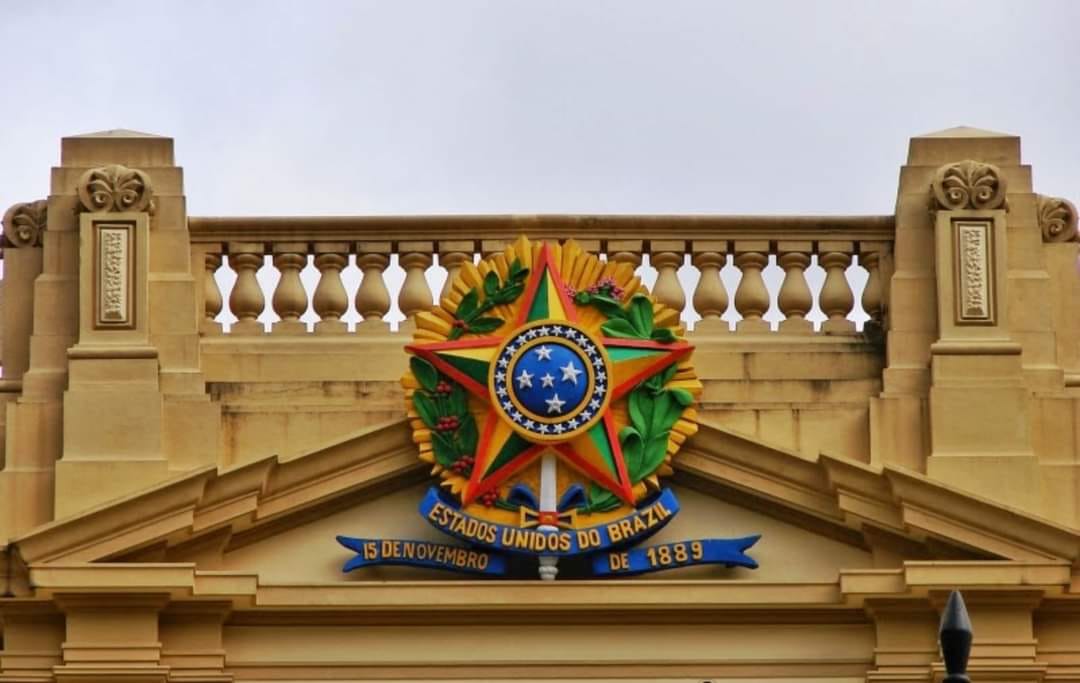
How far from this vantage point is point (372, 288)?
23.7 m

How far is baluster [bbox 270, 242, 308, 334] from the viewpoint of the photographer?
23.6 meters

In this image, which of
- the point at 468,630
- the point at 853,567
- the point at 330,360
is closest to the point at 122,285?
the point at 330,360

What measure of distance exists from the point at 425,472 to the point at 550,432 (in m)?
0.94

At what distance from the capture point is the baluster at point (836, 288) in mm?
23594

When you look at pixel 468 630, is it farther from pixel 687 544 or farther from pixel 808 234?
pixel 808 234

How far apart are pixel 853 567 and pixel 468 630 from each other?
260 cm

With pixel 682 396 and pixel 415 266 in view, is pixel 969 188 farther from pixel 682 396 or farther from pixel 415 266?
pixel 415 266

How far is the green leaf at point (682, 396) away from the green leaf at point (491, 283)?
4.50ft

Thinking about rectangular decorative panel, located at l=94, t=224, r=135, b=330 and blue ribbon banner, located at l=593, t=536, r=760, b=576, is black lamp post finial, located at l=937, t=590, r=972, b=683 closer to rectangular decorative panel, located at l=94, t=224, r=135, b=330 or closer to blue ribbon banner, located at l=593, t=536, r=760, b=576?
blue ribbon banner, located at l=593, t=536, r=760, b=576

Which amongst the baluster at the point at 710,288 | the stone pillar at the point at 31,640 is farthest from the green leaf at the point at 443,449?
the stone pillar at the point at 31,640

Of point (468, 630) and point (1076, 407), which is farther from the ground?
point (1076, 407)

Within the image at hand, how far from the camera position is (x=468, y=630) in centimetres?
2256

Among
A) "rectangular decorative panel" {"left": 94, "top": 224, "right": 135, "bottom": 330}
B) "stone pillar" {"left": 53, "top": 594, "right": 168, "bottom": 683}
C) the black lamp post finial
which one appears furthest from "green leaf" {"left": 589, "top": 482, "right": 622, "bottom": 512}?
the black lamp post finial

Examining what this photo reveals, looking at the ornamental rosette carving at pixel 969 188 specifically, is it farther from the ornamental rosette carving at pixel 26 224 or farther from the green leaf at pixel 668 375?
the ornamental rosette carving at pixel 26 224
